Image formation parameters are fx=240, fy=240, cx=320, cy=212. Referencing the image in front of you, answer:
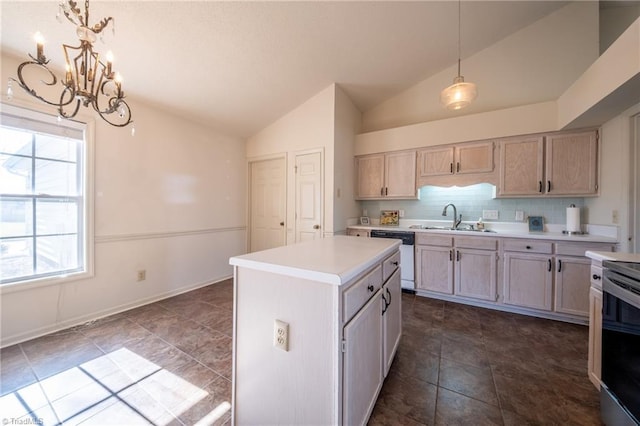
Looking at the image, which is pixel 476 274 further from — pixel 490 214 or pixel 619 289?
pixel 619 289

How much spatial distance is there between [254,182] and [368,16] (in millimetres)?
3112

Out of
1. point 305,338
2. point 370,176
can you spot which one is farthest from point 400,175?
point 305,338

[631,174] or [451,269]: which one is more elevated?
[631,174]

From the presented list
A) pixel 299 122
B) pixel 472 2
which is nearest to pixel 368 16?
pixel 472 2

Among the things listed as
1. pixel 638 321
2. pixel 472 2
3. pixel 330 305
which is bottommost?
pixel 638 321

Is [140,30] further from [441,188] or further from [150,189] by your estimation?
[441,188]

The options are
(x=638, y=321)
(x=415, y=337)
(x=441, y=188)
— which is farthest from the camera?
(x=441, y=188)

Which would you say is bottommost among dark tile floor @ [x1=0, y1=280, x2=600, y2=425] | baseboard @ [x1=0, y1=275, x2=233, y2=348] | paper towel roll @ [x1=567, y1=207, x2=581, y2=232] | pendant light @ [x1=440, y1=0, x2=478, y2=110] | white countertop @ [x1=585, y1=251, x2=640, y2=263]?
dark tile floor @ [x1=0, y1=280, x2=600, y2=425]

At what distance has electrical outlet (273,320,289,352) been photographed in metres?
1.10

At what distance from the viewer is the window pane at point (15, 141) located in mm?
2172

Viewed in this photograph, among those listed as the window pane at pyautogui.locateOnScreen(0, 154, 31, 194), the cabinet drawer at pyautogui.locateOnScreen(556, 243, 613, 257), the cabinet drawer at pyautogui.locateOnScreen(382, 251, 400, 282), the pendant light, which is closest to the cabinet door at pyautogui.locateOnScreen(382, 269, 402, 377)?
the cabinet drawer at pyautogui.locateOnScreen(382, 251, 400, 282)

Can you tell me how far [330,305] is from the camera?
101cm

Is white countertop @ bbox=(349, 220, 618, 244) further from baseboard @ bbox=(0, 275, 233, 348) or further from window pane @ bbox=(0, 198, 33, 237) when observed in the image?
window pane @ bbox=(0, 198, 33, 237)

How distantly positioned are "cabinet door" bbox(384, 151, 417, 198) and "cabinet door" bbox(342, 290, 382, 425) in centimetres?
260
